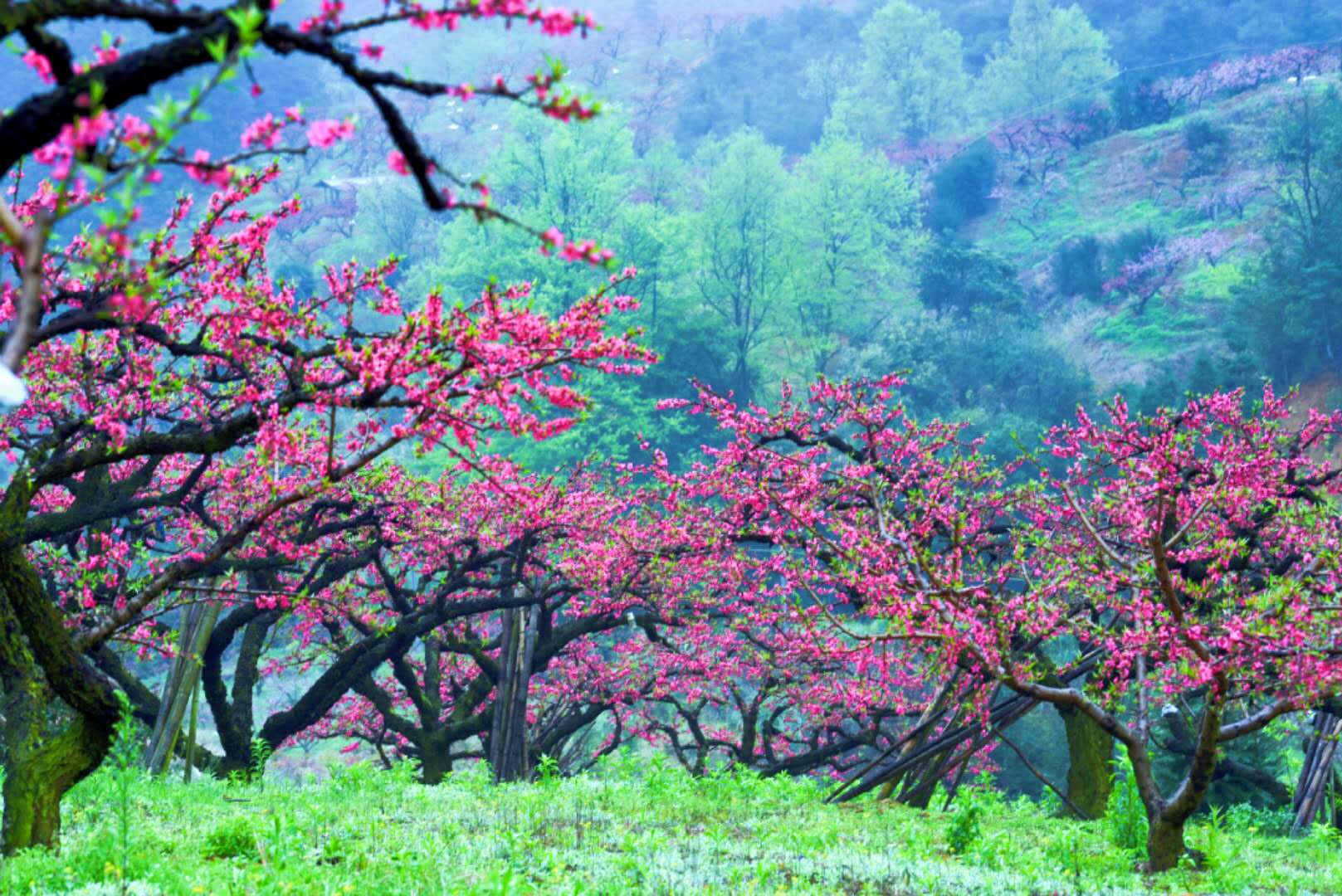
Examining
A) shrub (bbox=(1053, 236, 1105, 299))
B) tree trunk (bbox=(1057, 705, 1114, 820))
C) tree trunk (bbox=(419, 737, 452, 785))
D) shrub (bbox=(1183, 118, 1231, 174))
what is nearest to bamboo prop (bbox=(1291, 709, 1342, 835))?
tree trunk (bbox=(1057, 705, 1114, 820))

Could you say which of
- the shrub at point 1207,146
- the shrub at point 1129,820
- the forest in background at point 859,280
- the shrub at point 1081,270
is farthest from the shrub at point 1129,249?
the shrub at point 1129,820

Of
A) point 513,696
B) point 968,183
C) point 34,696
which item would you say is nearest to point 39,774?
point 34,696

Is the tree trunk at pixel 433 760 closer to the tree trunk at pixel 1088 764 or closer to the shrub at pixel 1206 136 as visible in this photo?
the tree trunk at pixel 1088 764

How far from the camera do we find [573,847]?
7.43 meters

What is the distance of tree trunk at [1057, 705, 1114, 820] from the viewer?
1329 cm

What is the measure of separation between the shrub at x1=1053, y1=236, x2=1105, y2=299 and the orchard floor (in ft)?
132

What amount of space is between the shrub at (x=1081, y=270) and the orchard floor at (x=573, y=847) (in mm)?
40118

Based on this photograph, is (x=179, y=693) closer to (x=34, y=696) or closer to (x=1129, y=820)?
(x=34, y=696)

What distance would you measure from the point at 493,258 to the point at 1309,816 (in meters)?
35.2

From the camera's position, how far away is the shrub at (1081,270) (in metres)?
47.9

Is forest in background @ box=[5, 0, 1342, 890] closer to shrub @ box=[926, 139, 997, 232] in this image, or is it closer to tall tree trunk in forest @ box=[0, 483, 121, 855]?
shrub @ box=[926, 139, 997, 232]

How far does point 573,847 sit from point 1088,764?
8.56 meters

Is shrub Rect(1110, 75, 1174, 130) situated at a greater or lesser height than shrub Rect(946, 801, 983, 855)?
greater

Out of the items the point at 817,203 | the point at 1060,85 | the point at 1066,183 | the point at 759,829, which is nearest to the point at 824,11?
the point at 1060,85
